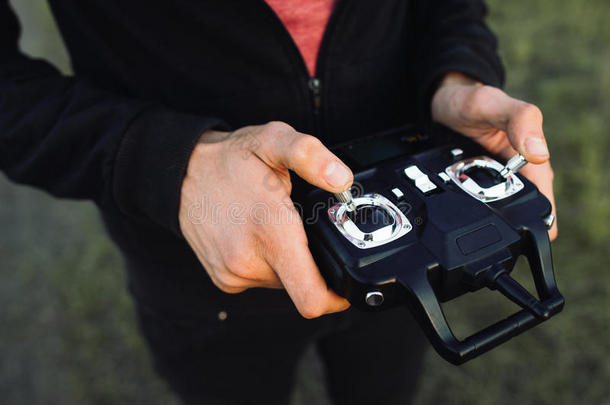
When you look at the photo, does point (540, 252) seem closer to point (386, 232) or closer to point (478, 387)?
point (386, 232)

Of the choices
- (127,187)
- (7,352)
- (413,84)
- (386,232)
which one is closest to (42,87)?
(127,187)

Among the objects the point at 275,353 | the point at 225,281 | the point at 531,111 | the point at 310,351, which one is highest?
the point at 531,111

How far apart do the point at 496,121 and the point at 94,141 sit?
591 millimetres

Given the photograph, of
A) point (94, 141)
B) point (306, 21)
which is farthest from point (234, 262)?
point (306, 21)

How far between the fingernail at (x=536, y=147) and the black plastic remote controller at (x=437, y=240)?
1.8 inches

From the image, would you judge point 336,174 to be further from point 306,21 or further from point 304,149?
point 306,21

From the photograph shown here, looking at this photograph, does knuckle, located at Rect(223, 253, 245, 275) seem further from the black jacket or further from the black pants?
the black pants

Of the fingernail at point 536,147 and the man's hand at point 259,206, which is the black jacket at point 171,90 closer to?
the man's hand at point 259,206

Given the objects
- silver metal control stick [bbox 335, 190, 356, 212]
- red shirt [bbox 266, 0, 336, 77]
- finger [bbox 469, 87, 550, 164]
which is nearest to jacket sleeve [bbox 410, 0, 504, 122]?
finger [bbox 469, 87, 550, 164]

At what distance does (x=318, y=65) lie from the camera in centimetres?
77

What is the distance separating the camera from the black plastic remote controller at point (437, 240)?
0.55 metres

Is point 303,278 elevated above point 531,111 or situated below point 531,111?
below

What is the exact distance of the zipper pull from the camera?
0.77 meters

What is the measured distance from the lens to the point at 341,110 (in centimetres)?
82
